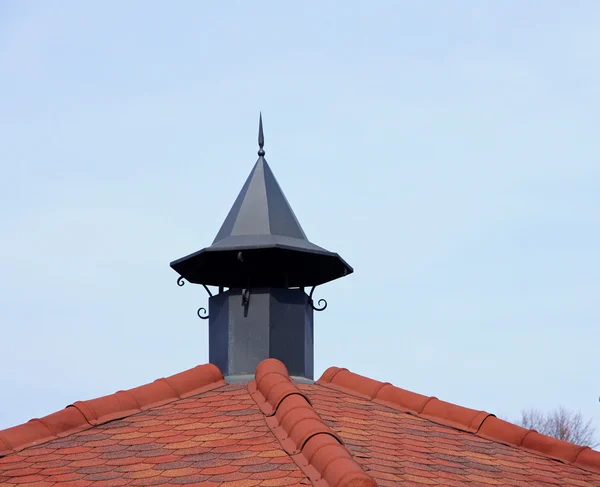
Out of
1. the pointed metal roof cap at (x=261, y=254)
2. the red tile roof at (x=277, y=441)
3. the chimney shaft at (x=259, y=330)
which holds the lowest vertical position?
the red tile roof at (x=277, y=441)

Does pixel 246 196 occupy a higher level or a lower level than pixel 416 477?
higher

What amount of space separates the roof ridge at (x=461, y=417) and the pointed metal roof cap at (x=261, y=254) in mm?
1317

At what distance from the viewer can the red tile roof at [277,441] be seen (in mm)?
8500

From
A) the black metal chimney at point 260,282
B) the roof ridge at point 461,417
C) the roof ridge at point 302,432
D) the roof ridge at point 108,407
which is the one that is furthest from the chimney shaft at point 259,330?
the roof ridge at point 461,417

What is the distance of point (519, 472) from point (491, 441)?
1.15 m

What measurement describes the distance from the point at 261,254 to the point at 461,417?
3.00m

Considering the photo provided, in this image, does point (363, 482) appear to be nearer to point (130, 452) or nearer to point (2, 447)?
point (130, 452)

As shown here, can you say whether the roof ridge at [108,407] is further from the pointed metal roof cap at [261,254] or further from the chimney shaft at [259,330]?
the pointed metal roof cap at [261,254]

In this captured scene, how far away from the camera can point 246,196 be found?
42.2 feet

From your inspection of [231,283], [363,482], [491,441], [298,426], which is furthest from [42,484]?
[491,441]

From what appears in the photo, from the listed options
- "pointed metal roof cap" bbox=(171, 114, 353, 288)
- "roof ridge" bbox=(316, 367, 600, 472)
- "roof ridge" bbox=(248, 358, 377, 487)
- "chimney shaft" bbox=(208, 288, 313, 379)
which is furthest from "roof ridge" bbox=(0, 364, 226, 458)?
"roof ridge" bbox=(316, 367, 600, 472)

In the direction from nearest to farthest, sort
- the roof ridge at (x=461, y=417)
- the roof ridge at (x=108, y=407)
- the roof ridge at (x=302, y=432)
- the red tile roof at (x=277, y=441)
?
the roof ridge at (x=302, y=432), the red tile roof at (x=277, y=441), the roof ridge at (x=108, y=407), the roof ridge at (x=461, y=417)

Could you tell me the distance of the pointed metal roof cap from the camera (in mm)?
11906

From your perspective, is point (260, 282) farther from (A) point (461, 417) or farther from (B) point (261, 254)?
(A) point (461, 417)
